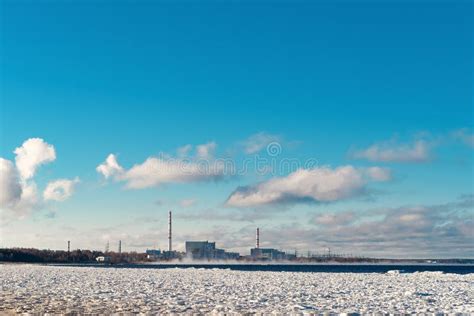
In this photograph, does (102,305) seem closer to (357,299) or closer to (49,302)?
(49,302)

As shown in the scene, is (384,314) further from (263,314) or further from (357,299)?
(357,299)

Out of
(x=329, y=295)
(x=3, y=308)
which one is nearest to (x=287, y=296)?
(x=329, y=295)

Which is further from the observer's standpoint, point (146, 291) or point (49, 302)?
point (146, 291)

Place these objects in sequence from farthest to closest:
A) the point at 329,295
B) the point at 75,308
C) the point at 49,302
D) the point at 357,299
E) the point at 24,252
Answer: the point at 24,252 < the point at 329,295 < the point at 357,299 < the point at 49,302 < the point at 75,308

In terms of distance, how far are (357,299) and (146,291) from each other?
39.2 feet

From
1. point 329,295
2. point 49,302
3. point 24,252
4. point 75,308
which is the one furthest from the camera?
point 24,252

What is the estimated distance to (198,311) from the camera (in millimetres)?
22641

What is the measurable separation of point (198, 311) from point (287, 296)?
8.24 metres

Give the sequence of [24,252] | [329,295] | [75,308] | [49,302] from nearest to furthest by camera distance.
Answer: [75,308]
[49,302]
[329,295]
[24,252]

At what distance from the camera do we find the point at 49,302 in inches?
1014

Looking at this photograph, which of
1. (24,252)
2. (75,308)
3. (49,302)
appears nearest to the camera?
(75,308)

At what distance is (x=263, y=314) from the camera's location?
2183 cm

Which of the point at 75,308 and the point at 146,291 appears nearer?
the point at 75,308

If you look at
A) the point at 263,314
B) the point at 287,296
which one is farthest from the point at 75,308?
the point at 287,296
